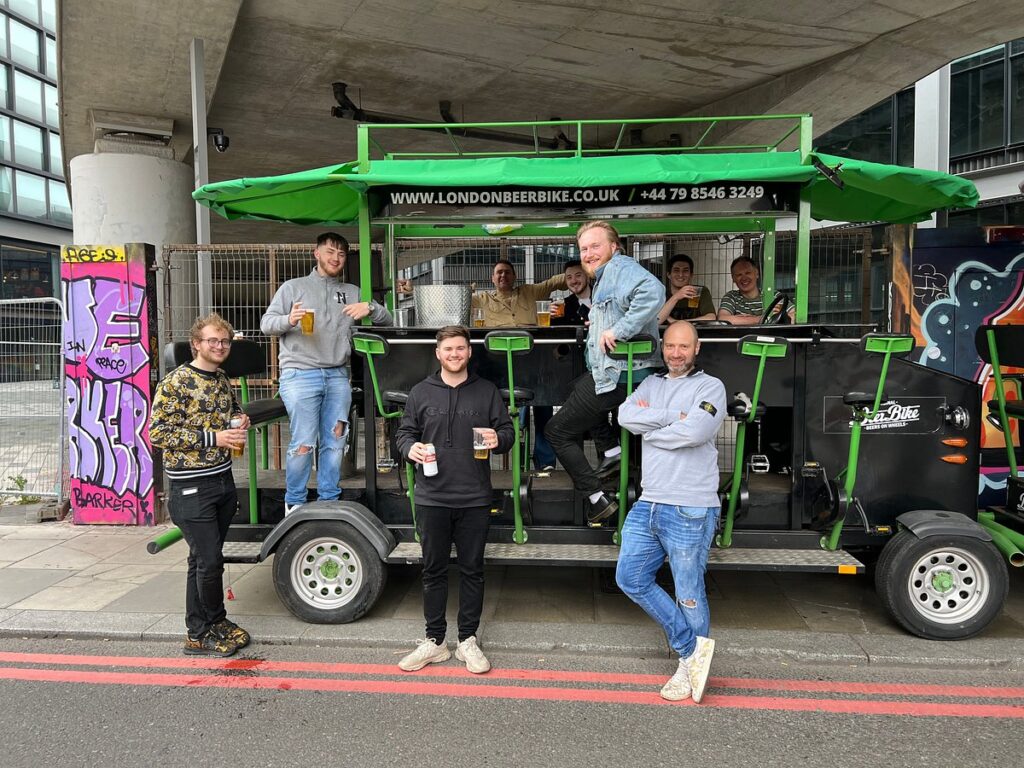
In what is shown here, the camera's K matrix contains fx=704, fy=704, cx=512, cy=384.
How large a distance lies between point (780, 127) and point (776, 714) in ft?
39.7

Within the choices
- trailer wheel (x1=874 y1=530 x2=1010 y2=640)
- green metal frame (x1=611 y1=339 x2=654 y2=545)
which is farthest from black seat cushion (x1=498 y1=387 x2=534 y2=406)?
trailer wheel (x1=874 y1=530 x2=1010 y2=640)

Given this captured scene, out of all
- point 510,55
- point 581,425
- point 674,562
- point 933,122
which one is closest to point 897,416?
point 674,562

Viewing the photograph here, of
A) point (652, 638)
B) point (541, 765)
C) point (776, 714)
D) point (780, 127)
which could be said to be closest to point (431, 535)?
point (541, 765)

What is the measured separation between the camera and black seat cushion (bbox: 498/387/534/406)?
438 centimetres

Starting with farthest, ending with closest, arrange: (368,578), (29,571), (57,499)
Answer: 1. (57,499)
2. (29,571)
3. (368,578)

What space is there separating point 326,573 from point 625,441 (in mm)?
2110

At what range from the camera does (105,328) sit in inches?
276

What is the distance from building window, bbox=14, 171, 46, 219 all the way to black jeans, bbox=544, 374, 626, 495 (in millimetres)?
39574

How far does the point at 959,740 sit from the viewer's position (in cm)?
326

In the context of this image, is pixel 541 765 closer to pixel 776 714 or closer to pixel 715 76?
pixel 776 714

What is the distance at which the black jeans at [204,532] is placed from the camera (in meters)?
4.06

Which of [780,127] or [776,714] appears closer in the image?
[776,714]

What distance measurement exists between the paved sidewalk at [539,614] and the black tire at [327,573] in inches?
4.6

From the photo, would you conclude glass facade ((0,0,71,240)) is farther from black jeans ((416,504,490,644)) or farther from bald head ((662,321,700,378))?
bald head ((662,321,700,378))
